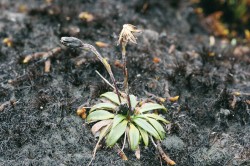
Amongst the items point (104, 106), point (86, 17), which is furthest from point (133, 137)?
point (86, 17)

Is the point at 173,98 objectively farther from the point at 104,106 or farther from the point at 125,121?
the point at 104,106

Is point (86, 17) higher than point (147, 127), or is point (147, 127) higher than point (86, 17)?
point (86, 17)

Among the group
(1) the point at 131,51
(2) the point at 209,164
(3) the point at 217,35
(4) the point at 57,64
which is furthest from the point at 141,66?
(3) the point at 217,35

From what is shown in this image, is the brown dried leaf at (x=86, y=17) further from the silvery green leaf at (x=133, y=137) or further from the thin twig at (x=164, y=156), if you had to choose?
the thin twig at (x=164, y=156)

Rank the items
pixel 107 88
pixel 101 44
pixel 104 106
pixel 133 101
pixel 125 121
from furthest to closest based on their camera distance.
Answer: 1. pixel 101 44
2. pixel 107 88
3. pixel 133 101
4. pixel 104 106
5. pixel 125 121

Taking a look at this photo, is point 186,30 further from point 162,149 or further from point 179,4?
point 162,149

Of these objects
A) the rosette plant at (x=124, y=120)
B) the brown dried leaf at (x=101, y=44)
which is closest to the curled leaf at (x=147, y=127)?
the rosette plant at (x=124, y=120)
